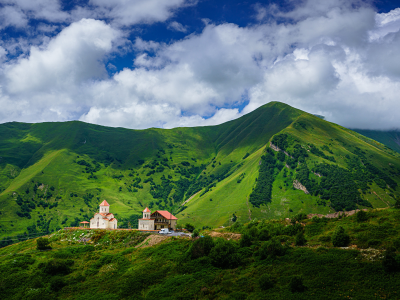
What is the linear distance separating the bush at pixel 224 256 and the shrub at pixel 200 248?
2.31 meters

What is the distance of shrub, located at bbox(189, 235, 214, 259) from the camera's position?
2736 inches

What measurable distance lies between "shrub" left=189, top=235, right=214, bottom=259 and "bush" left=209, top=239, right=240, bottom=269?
2309 mm

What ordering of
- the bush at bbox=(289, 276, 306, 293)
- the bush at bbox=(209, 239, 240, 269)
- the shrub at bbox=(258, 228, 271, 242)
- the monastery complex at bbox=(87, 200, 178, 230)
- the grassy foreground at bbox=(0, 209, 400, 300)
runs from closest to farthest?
the bush at bbox=(289, 276, 306, 293) → the grassy foreground at bbox=(0, 209, 400, 300) → the bush at bbox=(209, 239, 240, 269) → the shrub at bbox=(258, 228, 271, 242) → the monastery complex at bbox=(87, 200, 178, 230)

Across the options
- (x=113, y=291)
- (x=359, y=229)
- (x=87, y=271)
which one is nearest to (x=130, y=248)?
(x=87, y=271)

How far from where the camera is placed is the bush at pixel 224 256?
6400 centimetres

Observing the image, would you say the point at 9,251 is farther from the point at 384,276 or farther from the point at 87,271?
the point at 384,276

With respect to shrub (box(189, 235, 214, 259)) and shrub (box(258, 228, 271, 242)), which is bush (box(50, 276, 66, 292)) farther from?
shrub (box(258, 228, 271, 242))

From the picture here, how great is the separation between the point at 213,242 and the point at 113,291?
24.8 meters

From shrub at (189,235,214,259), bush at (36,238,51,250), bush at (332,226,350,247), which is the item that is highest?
bush at (332,226,350,247)

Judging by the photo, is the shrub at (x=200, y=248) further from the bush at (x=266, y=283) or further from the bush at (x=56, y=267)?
the bush at (x=56, y=267)

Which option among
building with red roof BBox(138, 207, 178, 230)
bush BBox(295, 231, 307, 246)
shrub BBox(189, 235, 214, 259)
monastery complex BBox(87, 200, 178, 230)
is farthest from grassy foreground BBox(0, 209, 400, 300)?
monastery complex BBox(87, 200, 178, 230)

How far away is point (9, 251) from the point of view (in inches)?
3809

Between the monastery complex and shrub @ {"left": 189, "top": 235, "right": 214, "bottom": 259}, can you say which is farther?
the monastery complex

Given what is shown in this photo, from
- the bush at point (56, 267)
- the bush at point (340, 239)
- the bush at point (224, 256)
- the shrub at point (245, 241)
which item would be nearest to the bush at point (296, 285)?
the bush at point (224, 256)
